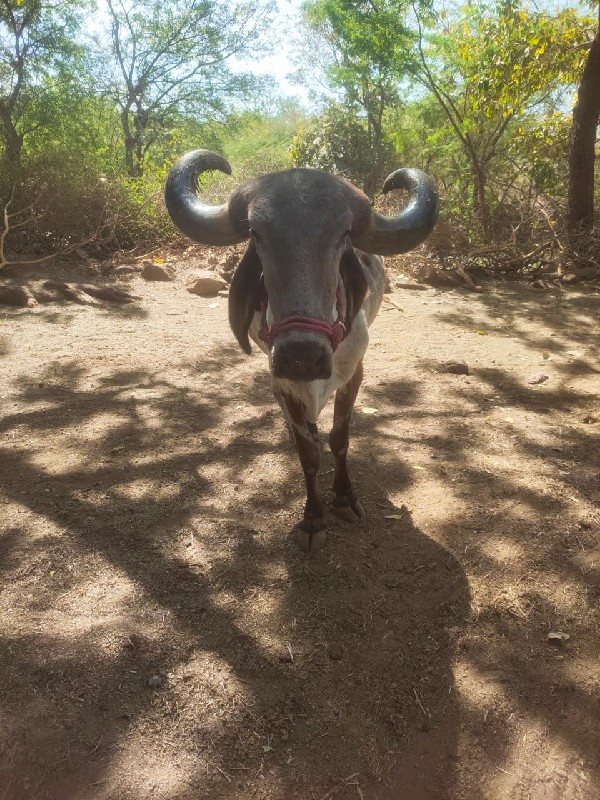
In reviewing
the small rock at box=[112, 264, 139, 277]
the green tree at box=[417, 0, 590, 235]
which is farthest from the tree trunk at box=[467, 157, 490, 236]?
the small rock at box=[112, 264, 139, 277]

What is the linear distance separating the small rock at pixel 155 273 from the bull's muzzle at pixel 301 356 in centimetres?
718

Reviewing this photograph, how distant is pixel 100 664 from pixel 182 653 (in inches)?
12.6

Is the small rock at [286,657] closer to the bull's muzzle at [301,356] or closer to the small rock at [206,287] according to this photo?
the bull's muzzle at [301,356]

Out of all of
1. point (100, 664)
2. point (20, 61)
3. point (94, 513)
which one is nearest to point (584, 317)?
point (94, 513)

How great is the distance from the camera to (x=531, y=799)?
5.70 ft

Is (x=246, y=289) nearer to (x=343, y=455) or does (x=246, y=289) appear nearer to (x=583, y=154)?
(x=343, y=455)

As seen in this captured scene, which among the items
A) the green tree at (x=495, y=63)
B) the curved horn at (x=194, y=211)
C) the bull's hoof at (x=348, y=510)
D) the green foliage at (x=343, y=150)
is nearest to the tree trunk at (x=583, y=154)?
the green tree at (x=495, y=63)

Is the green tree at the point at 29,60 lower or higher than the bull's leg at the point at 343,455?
higher

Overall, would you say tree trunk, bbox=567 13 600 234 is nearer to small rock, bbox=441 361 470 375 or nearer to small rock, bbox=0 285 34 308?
small rock, bbox=441 361 470 375

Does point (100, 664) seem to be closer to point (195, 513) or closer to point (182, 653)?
point (182, 653)

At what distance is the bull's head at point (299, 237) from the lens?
2162 millimetres

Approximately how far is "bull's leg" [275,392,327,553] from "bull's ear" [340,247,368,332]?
0.58 metres

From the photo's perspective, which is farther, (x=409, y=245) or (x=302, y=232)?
(x=409, y=245)

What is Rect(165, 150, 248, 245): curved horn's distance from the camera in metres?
2.68
